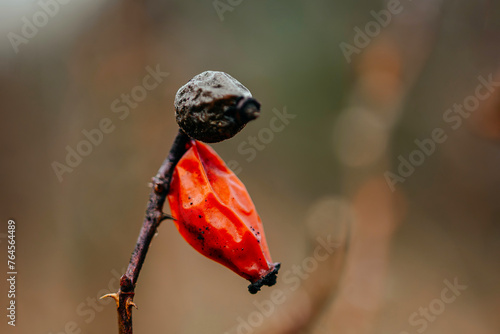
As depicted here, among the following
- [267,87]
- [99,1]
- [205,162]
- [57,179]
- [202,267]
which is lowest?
[202,267]

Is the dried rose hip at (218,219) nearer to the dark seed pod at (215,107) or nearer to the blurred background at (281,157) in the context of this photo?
the dark seed pod at (215,107)

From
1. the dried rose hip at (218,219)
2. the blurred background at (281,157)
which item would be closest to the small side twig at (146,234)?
the dried rose hip at (218,219)

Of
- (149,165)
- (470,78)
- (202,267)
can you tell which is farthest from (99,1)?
(470,78)

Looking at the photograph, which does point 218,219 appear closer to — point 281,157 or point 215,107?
point 215,107

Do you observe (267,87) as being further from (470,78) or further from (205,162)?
(205,162)

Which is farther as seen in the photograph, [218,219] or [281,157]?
[281,157]

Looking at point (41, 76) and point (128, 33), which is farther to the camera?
point (128, 33)

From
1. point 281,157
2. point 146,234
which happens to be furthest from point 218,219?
point 281,157
